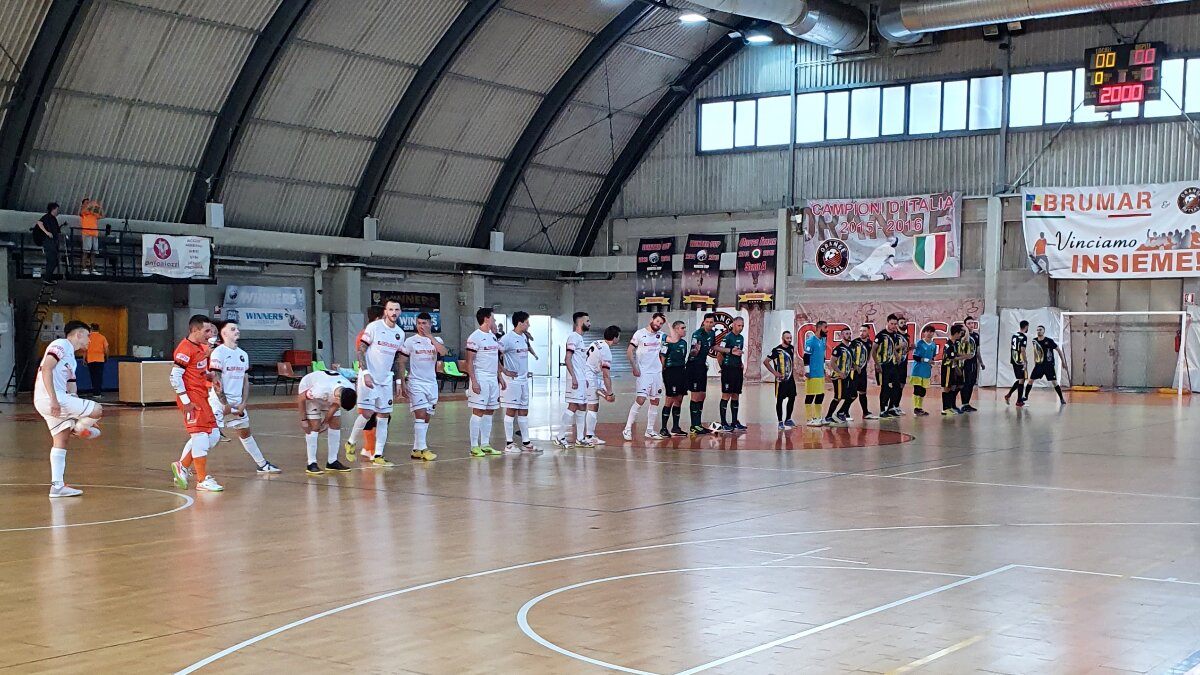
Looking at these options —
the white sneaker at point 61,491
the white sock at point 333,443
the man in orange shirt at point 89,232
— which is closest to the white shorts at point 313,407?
the white sock at point 333,443

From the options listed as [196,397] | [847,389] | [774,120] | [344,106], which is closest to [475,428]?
[196,397]

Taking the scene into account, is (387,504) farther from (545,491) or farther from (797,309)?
(797,309)

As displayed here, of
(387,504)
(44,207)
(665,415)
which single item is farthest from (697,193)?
(387,504)

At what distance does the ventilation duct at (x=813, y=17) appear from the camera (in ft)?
109

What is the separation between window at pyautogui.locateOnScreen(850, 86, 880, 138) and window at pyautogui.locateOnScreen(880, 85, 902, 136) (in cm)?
25

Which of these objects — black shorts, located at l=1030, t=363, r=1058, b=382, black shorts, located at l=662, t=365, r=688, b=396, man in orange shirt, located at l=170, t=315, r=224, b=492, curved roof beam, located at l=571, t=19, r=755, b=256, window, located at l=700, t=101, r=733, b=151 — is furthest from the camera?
window, located at l=700, t=101, r=733, b=151

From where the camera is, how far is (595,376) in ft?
61.0

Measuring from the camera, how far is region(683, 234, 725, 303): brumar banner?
144 feet

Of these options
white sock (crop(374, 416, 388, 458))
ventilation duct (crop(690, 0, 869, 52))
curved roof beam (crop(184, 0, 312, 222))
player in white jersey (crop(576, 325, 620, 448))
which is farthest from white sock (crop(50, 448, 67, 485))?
ventilation duct (crop(690, 0, 869, 52))

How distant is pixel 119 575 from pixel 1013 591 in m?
6.14

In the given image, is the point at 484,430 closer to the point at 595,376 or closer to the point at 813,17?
the point at 595,376

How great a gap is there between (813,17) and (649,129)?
31.2 ft

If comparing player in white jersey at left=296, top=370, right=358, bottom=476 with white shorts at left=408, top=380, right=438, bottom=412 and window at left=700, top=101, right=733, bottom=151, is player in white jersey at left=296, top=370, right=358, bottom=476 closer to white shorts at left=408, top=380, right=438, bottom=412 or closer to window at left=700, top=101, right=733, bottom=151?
white shorts at left=408, top=380, right=438, bottom=412

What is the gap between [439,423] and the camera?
23.1m
